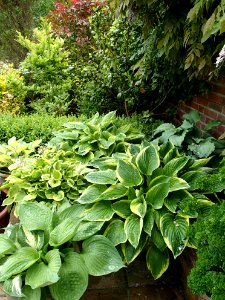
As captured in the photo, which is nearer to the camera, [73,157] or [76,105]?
[73,157]

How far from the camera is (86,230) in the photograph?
203 centimetres

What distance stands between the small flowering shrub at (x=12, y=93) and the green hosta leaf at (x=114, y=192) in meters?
2.71

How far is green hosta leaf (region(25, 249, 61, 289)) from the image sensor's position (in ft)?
5.43

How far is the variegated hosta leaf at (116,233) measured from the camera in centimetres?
202

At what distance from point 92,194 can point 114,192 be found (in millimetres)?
172

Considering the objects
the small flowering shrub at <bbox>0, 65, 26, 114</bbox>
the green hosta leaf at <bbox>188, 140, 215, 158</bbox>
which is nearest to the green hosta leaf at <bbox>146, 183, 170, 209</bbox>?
the green hosta leaf at <bbox>188, 140, 215, 158</bbox>

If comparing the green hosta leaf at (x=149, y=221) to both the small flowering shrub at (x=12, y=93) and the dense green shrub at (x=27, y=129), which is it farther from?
the small flowering shrub at (x=12, y=93)

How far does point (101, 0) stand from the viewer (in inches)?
182

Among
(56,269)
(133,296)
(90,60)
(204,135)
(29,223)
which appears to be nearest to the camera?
(56,269)

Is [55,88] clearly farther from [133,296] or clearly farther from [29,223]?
[133,296]

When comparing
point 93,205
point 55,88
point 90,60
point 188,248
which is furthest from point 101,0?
point 188,248

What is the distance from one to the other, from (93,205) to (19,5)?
24.3 feet

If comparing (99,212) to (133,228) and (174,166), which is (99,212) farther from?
(174,166)

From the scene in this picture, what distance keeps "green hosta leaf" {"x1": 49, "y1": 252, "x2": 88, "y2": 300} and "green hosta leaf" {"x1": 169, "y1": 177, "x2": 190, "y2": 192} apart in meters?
0.78
